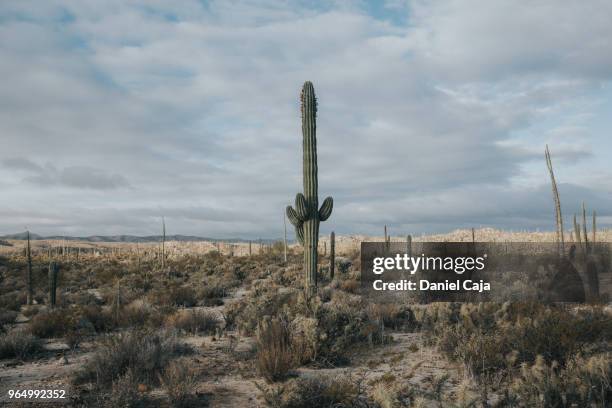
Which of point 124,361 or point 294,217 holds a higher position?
point 294,217

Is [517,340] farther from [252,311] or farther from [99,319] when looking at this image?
[99,319]

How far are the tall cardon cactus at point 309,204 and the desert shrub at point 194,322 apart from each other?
118 inches

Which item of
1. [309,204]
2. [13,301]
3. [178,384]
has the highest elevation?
[309,204]

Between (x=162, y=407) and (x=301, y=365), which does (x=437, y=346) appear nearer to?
(x=301, y=365)

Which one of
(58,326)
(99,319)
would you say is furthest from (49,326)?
(99,319)

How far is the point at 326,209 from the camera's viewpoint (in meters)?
14.2

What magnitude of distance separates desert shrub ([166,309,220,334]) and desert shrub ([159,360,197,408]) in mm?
4275

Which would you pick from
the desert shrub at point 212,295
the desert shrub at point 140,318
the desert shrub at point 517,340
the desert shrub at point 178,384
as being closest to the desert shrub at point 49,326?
the desert shrub at point 140,318

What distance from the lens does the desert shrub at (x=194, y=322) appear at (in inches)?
456

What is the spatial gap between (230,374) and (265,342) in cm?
78

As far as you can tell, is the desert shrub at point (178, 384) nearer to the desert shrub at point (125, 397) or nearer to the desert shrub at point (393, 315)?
the desert shrub at point (125, 397)

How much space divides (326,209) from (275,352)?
7.01m

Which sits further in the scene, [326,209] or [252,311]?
[326,209]

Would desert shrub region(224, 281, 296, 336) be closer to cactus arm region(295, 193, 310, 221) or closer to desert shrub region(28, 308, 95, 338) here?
cactus arm region(295, 193, 310, 221)
